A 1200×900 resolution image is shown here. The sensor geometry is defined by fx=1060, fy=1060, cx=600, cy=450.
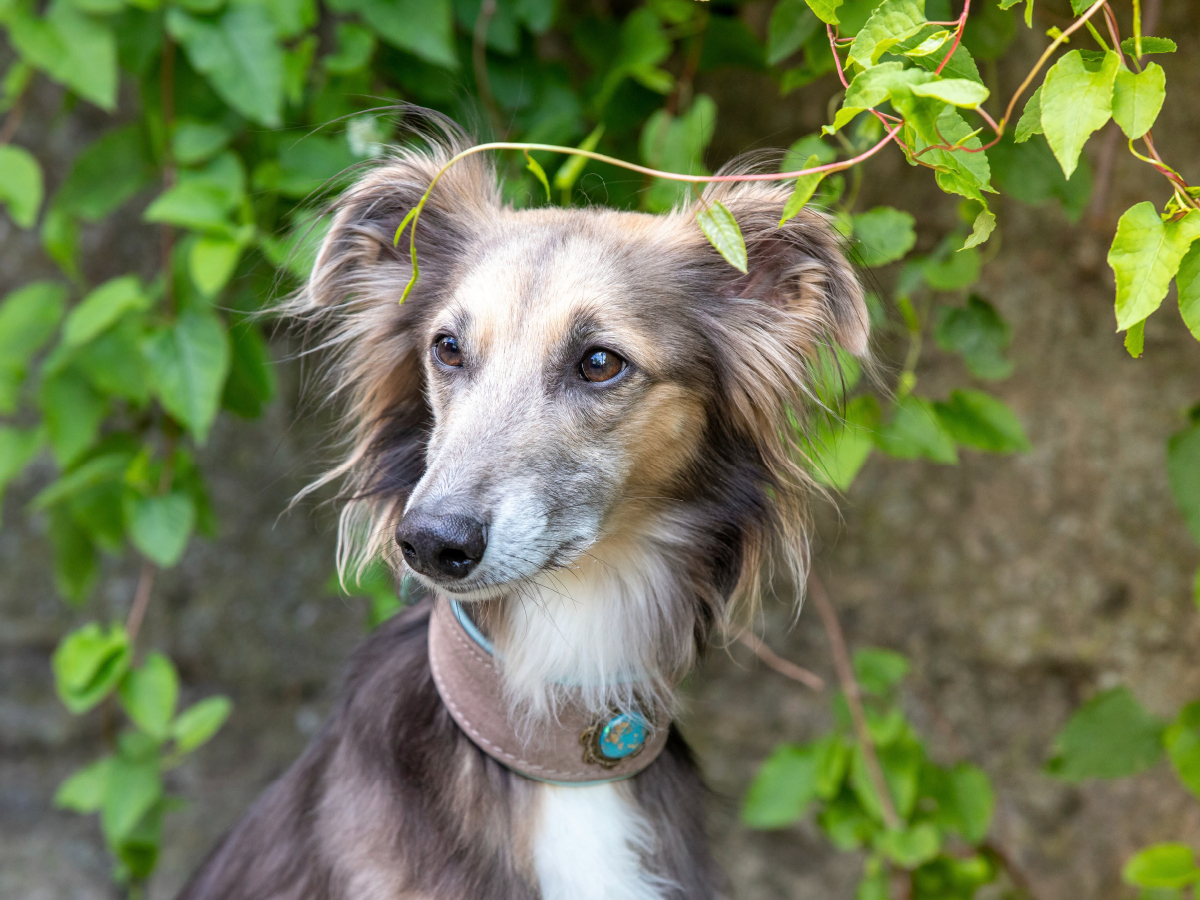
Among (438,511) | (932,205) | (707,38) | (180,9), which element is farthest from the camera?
(932,205)

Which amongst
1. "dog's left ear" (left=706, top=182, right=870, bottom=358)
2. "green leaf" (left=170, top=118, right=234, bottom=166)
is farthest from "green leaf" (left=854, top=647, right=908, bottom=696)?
"green leaf" (left=170, top=118, right=234, bottom=166)

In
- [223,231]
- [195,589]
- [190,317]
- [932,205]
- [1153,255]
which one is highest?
[1153,255]

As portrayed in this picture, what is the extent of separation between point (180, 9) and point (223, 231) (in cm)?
52

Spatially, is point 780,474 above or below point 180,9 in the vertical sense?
below

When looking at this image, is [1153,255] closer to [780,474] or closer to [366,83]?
[780,474]

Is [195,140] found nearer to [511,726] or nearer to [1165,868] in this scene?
[511,726]

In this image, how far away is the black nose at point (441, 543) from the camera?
5.33ft

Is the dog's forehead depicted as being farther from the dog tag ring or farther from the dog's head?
the dog tag ring

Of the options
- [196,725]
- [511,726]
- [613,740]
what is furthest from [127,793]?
[613,740]

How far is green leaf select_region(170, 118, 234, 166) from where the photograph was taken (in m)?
2.56

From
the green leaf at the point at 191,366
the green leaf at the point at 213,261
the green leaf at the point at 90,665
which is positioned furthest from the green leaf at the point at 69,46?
the green leaf at the point at 90,665

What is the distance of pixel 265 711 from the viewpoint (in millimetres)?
3590

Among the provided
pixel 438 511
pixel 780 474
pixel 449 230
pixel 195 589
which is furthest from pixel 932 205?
pixel 195 589

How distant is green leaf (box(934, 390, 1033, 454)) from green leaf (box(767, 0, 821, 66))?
0.82 m
